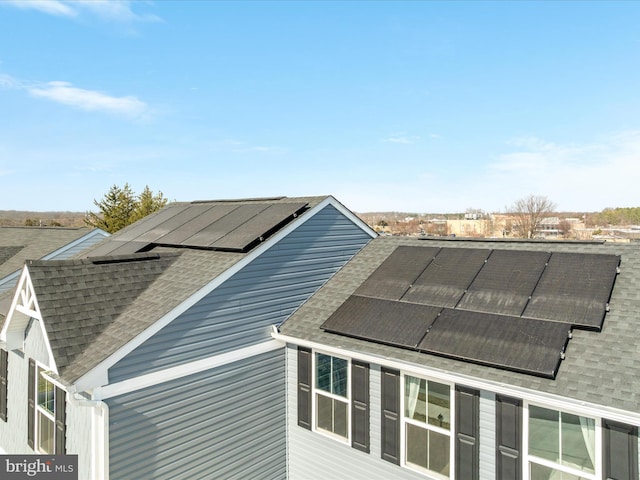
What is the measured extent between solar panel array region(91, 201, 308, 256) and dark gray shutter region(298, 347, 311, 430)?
8.15ft

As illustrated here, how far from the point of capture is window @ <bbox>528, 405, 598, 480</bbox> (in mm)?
4598

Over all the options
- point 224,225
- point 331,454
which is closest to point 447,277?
point 331,454

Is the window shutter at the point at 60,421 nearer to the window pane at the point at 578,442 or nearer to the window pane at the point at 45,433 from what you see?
the window pane at the point at 45,433

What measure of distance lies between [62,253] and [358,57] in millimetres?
16002

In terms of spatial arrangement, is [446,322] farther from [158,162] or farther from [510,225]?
[510,225]

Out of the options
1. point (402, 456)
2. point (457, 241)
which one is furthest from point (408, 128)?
point (402, 456)

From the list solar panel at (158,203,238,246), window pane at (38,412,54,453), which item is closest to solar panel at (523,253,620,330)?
solar panel at (158,203,238,246)

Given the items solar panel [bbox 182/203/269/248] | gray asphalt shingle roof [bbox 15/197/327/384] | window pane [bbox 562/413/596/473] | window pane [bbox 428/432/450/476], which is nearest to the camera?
window pane [bbox 562/413/596/473]

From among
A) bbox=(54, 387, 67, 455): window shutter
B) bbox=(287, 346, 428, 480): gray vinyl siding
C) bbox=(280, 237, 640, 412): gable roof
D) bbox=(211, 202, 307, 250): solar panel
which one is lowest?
bbox=(287, 346, 428, 480): gray vinyl siding

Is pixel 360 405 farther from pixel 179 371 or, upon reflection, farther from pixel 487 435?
pixel 179 371

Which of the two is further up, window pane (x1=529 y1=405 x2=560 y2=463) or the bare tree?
the bare tree

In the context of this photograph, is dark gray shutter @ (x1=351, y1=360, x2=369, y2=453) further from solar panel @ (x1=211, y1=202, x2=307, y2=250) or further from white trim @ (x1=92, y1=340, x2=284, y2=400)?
solar panel @ (x1=211, y1=202, x2=307, y2=250)

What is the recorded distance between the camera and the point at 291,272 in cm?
823

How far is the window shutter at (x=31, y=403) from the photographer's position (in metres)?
7.08
